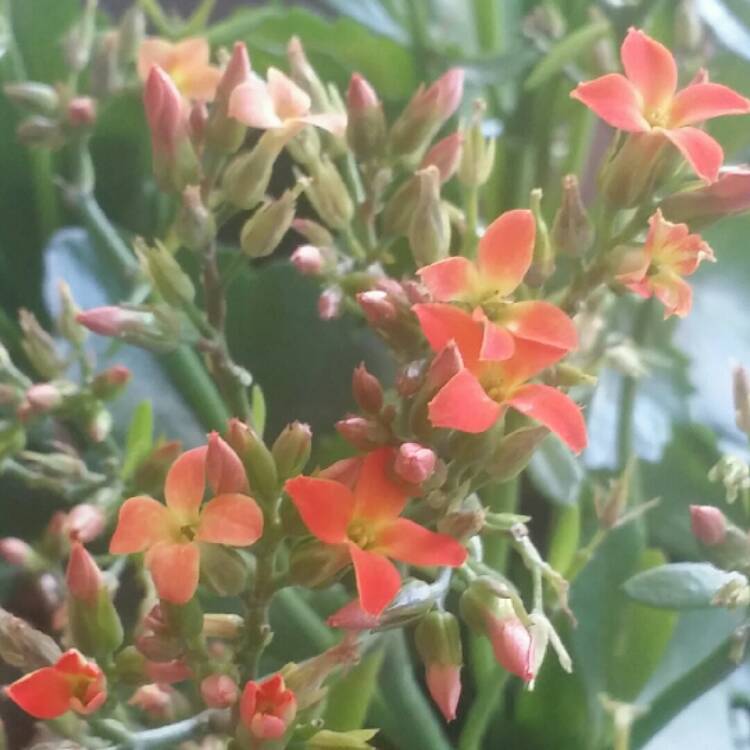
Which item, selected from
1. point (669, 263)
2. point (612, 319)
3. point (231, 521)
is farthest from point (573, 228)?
point (612, 319)

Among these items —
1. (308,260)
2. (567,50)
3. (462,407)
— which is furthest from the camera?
(567,50)

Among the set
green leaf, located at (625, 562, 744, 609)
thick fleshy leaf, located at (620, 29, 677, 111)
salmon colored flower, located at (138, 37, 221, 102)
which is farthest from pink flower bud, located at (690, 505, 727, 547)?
salmon colored flower, located at (138, 37, 221, 102)

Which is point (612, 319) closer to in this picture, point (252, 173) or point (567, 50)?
point (567, 50)

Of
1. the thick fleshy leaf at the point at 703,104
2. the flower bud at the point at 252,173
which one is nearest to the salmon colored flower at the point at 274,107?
the flower bud at the point at 252,173

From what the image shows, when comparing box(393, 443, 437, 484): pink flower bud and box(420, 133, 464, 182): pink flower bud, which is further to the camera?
box(420, 133, 464, 182): pink flower bud

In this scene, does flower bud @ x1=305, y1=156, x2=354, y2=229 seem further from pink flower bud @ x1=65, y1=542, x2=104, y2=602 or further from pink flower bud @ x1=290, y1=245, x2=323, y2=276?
pink flower bud @ x1=65, y1=542, x2=104, y2=602

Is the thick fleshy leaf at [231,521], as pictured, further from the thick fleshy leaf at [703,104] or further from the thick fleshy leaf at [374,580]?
the thick fleshy leaf at [703,104]

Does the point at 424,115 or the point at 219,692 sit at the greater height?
the point at 424,115

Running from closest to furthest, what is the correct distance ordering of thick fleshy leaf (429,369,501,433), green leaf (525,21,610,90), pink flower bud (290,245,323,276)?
thick fleshy leaf (429,369,501,433) → pink flower bud (290,245,323,276) → green leaf (525,21,610,90)
